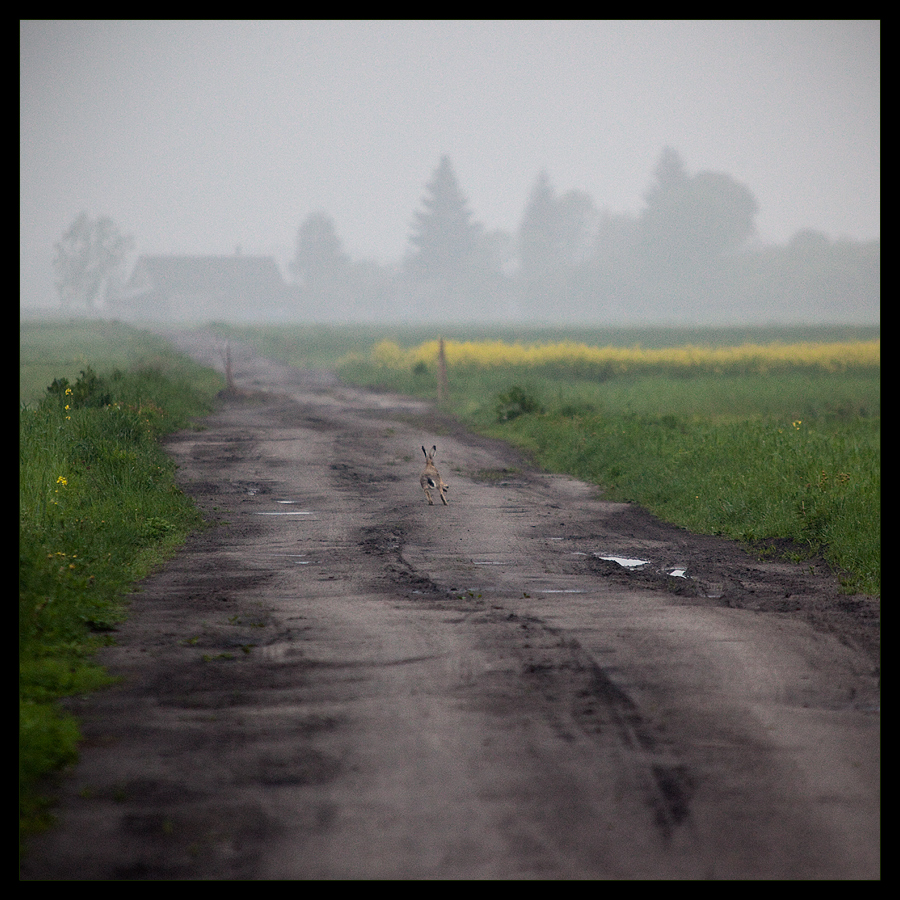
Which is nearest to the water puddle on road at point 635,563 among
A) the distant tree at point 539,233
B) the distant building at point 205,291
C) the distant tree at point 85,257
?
the distant building at point 205,291

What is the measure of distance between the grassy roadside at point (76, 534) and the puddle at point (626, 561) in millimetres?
4935

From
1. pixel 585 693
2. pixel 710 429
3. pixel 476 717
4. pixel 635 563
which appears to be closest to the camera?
pixel 476 717

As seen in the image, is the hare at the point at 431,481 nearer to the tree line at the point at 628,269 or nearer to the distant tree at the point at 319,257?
the tree line at the point at 628,269

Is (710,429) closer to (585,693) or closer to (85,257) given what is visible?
(585,693)

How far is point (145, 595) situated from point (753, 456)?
978 cm

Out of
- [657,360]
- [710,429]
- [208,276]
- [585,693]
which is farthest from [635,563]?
[208,276]

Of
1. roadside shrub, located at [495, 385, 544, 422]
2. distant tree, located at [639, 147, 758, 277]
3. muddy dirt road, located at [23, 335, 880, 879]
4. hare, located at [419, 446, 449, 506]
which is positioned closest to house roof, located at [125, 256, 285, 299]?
distant tree, located at [639, 147, 758, 277]

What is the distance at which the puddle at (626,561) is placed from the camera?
1080 cm

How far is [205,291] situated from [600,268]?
5595 cm

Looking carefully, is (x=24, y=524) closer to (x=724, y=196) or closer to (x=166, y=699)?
(x=166, y=699)

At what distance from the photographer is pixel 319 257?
153000mm

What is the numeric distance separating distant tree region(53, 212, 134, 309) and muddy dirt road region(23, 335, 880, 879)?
14532cm
